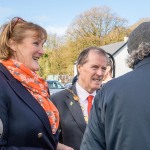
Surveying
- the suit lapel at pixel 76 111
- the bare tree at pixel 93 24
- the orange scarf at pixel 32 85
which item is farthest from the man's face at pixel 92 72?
the bare tree at pixel 93 24

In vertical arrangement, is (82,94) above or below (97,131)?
below

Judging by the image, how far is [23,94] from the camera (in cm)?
232

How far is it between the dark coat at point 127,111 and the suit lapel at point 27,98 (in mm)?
465

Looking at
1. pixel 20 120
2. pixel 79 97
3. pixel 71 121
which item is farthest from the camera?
pixel 79 97

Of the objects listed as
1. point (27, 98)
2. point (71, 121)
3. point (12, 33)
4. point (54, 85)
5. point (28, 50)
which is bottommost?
point (54, 85)

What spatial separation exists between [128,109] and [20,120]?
751 mm

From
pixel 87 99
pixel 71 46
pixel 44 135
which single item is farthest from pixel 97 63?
pixel 71 46

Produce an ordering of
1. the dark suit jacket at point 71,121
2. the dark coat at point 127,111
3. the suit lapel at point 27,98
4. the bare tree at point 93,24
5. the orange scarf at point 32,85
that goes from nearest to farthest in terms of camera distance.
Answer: the dark coat at point 127,111 → the suit lapel at point 27,98 → the orange scarf at point 32,85 → the dark suit jacket at point 71,121 → the bare tree at point 93,24

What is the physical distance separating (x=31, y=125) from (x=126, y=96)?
2.36 ft

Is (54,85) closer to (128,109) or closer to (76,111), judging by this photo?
(76,111)

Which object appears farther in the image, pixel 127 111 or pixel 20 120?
pixel 20 120

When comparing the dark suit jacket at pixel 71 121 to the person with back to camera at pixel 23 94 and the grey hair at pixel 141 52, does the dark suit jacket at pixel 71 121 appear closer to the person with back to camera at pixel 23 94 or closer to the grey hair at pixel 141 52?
the person with back to camera at pixel 23 94

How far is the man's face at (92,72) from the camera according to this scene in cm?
335

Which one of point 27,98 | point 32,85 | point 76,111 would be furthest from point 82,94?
point 27,98
